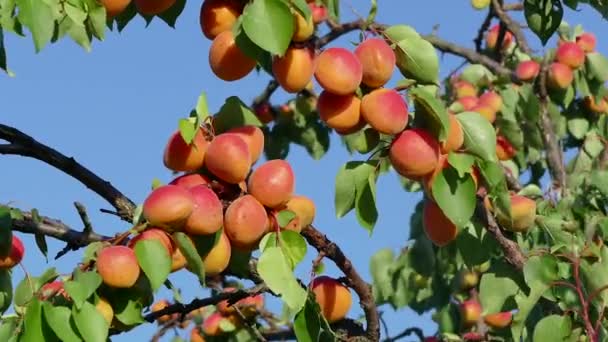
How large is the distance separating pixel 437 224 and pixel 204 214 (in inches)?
15.5

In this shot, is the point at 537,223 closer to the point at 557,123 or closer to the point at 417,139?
the point at 417,139

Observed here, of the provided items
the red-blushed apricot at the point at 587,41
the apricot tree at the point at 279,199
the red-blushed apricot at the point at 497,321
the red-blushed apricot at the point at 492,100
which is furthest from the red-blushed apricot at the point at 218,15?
the red-blushed apricot at the point at 587,41

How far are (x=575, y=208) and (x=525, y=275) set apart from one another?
0.86 meters

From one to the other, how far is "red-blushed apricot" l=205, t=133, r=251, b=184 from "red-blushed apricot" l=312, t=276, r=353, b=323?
310 mm

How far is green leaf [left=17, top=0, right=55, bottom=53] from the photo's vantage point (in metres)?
1.41

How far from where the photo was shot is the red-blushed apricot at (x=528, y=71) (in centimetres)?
386

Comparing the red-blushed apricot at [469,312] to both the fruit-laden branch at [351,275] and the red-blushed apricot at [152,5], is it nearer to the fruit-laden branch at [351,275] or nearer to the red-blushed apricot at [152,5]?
the fruit-laden branch at [351,275]

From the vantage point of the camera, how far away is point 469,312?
3.69 meters

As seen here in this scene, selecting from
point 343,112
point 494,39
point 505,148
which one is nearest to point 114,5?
point 343,112

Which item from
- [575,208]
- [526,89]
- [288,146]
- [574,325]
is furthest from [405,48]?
[288,146]

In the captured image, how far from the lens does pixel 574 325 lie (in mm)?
2021

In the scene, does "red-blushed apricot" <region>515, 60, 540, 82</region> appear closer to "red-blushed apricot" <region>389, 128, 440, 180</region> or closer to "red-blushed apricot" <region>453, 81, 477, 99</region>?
"red-blushed apricot" <region>453, 81, 477, 99</region>

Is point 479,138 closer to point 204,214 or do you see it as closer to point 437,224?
point 437,224

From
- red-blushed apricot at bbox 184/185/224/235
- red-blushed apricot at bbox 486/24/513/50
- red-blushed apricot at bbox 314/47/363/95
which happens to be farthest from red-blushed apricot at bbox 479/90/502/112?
red-blushed apricot at bbox 184/185/224/235
